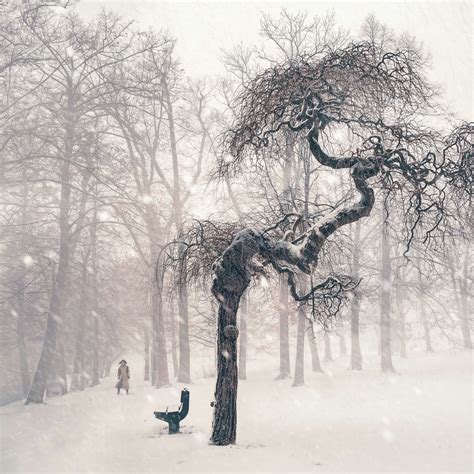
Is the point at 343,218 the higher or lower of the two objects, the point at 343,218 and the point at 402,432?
the higher

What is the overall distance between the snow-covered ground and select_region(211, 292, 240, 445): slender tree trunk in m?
0.33

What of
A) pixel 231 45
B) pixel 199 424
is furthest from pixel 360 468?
pixel 231 45

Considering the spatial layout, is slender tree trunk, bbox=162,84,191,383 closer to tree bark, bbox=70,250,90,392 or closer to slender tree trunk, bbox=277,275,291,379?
slender tree trunk, bbox=277,275,291,379

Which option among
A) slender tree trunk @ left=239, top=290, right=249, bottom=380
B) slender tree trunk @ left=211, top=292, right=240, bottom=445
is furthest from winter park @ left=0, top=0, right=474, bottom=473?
slender tree trunk @ left=239, top=290, right=249, bottom=380

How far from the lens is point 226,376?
9781mm

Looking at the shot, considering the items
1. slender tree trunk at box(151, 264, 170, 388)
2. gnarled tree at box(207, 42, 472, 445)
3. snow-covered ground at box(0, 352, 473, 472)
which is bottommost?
snow-covered ground at box(0, 352, 473, 472)

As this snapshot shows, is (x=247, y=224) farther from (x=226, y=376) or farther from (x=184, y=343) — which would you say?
(x=184, y=343)

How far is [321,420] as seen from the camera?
13.0 meters

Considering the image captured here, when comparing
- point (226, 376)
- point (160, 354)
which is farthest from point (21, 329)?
point (226, 376)

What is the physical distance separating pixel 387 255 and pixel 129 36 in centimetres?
1489

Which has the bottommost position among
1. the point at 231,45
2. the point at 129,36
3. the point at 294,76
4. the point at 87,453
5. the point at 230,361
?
the point at 87,453

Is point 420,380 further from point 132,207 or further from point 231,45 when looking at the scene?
point 231,45

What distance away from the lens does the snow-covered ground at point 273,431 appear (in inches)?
344

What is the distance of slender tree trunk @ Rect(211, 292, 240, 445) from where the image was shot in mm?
9672
